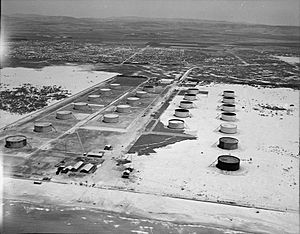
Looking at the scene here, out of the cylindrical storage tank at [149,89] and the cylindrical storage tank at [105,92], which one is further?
the cylindrical storage tank at [149,89]

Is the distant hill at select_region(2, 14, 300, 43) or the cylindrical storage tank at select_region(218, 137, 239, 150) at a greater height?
the distant hill at select_region(2, 14, 300, 43)

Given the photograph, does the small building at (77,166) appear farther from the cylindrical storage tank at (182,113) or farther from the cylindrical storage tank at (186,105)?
the cylindrical storage tank at (186,105)

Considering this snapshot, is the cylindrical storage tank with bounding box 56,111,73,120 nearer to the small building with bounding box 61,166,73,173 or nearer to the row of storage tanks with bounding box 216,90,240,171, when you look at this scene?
the small building with bounding box 61,166,73,173

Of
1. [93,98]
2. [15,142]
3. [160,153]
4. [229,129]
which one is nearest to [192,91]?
[93,98]

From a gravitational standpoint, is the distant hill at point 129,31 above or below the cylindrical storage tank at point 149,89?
above

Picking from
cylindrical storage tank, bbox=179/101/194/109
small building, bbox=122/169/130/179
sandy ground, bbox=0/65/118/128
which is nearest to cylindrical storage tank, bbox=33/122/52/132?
small building, bbox=122/169/130/179

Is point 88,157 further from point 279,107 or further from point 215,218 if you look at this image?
point 279,107

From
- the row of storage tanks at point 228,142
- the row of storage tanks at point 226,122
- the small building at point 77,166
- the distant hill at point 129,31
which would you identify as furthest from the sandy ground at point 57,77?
the distant hill at point 129,31
